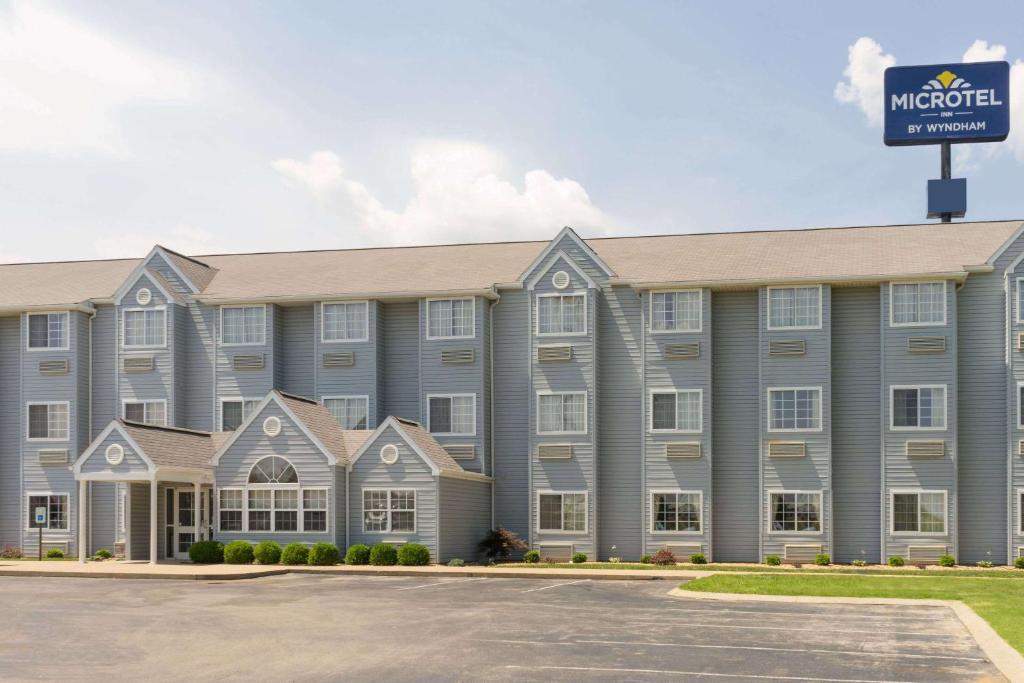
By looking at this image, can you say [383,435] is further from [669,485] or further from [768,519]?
[768,519]

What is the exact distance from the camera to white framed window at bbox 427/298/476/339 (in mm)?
39688

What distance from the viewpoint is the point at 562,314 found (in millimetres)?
39031

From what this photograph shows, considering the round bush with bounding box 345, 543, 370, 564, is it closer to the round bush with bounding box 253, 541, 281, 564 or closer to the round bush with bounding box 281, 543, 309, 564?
the round bush with bounding box 281, 543, 309, 564

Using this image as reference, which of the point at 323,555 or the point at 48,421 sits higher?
the point at 48,421

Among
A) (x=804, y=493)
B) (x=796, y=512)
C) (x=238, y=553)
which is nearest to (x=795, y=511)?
(x=796, y=512)

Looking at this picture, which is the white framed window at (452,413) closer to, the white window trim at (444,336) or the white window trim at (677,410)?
the white window trim at (444,336)

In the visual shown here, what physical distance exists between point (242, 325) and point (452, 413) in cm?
843

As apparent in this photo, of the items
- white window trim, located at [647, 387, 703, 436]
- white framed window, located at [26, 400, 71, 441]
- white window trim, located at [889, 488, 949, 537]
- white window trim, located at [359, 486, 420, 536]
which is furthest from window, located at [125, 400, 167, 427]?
white window trim, located at [889, 488, 949, 537]

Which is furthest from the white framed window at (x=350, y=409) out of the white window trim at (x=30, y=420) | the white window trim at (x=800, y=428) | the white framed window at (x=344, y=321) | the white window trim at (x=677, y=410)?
the white window trim at (x=800, y=428)

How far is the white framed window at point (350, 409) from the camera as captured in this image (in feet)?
132

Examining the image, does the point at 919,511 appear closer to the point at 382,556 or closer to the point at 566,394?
the point at 566,394

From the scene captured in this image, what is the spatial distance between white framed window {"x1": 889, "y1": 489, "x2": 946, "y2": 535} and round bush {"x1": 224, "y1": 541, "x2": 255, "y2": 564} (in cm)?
1982

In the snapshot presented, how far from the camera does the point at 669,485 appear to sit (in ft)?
124

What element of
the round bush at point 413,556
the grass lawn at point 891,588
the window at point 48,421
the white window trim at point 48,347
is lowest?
the round bush at point 413,556
